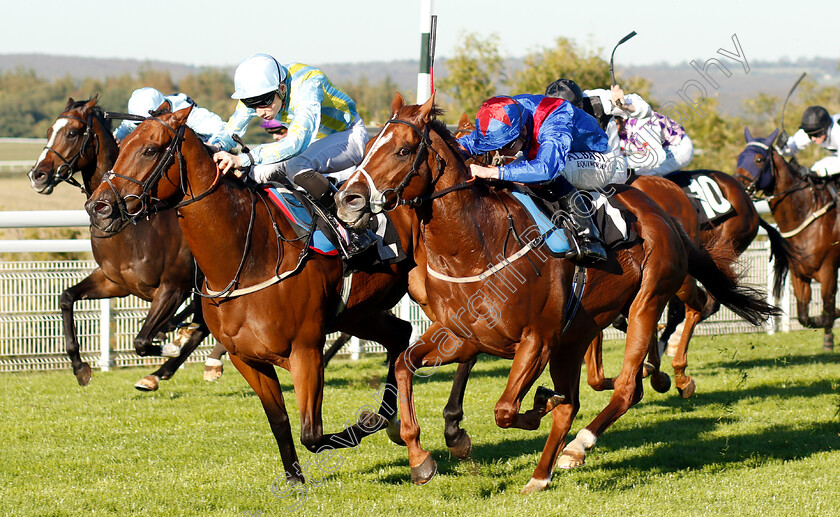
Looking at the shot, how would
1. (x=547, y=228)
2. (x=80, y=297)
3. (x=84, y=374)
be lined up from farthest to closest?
(x=80, y=297), (x=84, y=374), (x=547, y=228)

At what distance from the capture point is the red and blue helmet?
428 cm

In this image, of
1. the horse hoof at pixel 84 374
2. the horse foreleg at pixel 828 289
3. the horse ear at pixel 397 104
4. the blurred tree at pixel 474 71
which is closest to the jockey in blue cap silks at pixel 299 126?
the horse ear at pixel 397 104

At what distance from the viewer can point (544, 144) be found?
4.32m

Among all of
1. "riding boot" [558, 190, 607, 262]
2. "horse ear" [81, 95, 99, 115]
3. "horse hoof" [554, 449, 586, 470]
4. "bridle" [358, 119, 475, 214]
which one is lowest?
"horse hoof" [554, 449, 586, 470]

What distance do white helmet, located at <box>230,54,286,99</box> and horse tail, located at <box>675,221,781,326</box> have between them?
2695 millimetres

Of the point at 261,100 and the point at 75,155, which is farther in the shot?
the point at 75,155

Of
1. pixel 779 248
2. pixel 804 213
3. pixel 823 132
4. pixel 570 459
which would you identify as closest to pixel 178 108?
pixel 570 459

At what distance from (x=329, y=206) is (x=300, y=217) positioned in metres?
0.17

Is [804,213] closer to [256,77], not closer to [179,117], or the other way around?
[256,77]

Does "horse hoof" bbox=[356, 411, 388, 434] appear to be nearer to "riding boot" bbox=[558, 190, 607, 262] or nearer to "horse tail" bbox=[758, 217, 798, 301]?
"riding boot" bbox=[558, 190, 607, 262]

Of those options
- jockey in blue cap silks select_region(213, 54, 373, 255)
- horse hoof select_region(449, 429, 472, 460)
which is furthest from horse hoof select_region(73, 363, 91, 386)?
horse hoof select_region(449, 429, 472, 460)

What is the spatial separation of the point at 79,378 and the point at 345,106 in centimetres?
285

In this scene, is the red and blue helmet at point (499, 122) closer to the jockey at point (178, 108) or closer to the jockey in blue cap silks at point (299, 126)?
the jockey in blue cap silks at point (299, 126)

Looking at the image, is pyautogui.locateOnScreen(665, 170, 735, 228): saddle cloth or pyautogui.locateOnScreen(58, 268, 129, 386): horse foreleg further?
pyautogui.locateOnScreen(665, 170, 735, 228): saddle cloth
